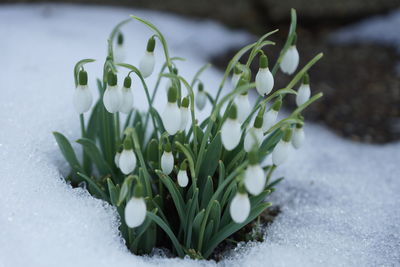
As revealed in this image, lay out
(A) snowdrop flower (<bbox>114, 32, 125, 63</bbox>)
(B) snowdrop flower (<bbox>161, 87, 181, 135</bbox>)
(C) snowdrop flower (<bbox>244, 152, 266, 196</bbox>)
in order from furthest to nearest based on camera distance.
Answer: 1. (A) snowdrop flower (<bbox>114, 32, 125, 63</bbox>)
2. (B) snowdrop flower (<bbox>161, 87, 181, 135</bbox>)
3. (C) snowdrop flower (<bbox>244, 152, 266, 196</bbox>)

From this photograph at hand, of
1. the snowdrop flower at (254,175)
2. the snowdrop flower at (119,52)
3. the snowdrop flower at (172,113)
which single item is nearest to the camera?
the snowdrop flower at (254,175)

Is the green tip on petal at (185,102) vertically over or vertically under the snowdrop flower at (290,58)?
under

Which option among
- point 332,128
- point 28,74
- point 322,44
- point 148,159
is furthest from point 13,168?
point 322,44

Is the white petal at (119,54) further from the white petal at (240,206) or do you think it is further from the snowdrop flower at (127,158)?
the white petal at (240,206)

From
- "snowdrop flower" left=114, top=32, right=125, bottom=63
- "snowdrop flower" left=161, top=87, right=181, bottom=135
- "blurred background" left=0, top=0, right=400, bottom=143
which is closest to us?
"snowdrop flower" left=161, top=87, right=181, bottom=135

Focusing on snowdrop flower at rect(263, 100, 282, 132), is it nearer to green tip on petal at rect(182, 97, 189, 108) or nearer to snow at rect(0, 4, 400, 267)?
green tip on petal at rect(182, 97, 189, 108)

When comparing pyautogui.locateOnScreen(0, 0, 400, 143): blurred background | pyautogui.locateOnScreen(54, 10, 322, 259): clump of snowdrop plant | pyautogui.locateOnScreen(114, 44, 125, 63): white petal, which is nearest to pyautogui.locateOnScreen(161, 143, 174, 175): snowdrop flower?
pyautogui.locateOnScreen(54, 10, 322, 259): clump of snowdrop plant

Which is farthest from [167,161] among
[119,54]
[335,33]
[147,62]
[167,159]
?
[335,33]

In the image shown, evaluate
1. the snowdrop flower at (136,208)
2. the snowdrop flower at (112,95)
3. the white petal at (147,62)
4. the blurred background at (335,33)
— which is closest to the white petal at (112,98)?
the snowdrop flower at (112,95)
